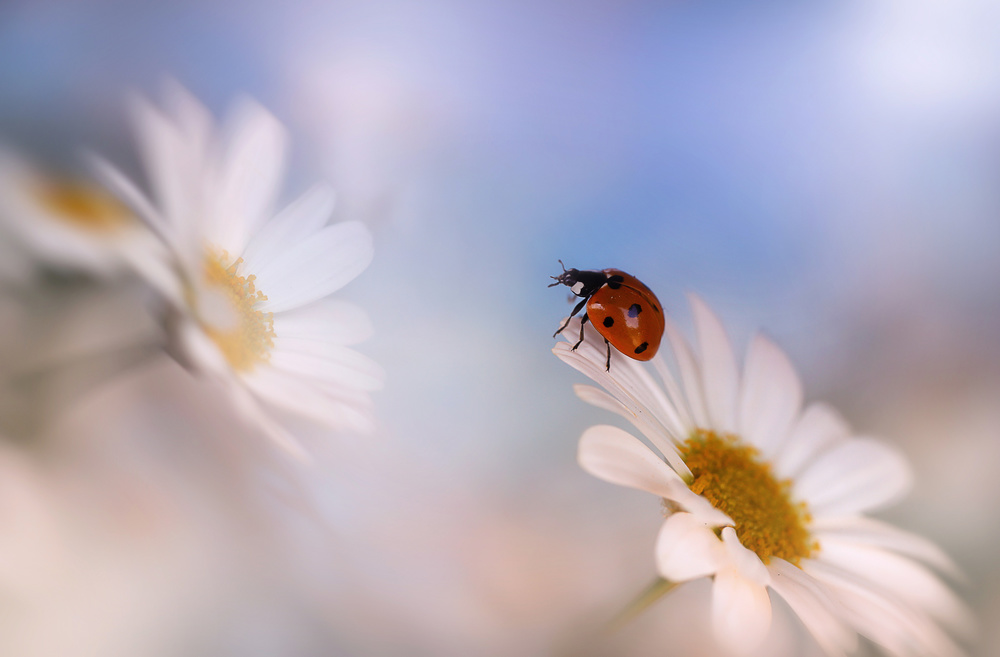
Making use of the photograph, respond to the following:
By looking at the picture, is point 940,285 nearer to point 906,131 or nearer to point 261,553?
point 906,131

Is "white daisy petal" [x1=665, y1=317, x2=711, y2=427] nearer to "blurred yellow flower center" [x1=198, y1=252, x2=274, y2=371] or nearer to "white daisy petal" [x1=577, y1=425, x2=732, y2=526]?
"white daisy petal" [x1=577, y1=425, x2=732, y2=526]

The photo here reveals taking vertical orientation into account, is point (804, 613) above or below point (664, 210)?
below

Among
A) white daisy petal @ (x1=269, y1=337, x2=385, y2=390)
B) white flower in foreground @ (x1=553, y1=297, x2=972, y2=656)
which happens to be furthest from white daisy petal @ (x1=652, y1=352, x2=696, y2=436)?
white daisy petal @ (x1=269, y1=337, x2=385, y2=390)

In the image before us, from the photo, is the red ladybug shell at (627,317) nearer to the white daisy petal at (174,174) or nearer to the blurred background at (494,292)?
the blurred background at (494,292)

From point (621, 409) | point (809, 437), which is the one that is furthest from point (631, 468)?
point (809, 437)

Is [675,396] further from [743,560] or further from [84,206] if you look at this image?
[84,206]

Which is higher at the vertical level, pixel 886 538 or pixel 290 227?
pixel 290 227

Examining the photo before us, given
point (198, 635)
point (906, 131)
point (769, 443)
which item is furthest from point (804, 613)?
point (906, 131)
